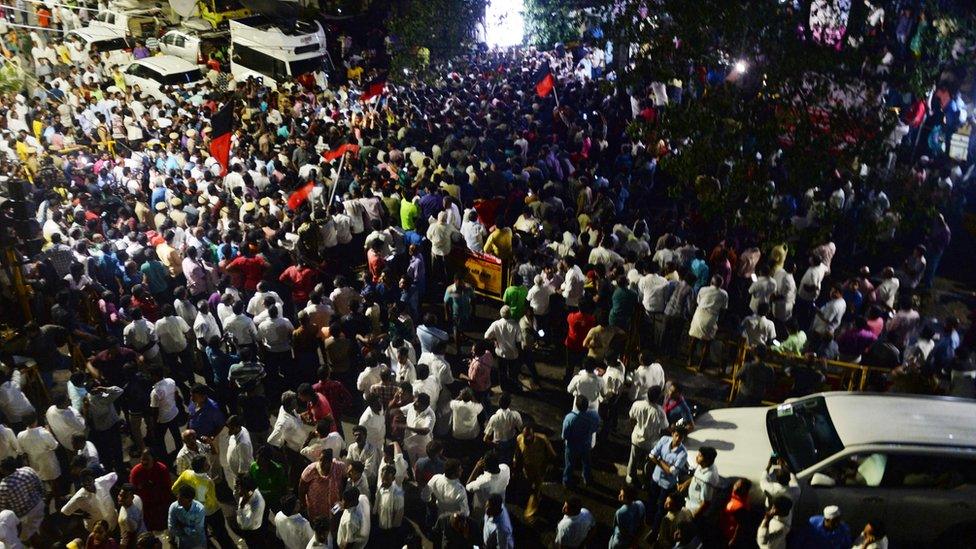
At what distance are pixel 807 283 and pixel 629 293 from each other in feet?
8.97

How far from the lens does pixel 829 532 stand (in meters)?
6.24

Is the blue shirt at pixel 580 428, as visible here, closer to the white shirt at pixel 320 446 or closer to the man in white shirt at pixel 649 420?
the man in white shirt at pixel 649 420

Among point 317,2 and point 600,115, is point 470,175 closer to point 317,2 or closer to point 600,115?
point 600,115

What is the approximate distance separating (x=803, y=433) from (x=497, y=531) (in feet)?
10.6

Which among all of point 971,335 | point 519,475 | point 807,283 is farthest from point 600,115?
point 519,475

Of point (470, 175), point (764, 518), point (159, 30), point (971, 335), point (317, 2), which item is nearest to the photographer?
point (764, 518)

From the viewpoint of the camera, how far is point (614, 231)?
11422mm

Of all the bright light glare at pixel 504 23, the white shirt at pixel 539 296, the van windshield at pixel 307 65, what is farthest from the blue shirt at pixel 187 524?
the bright light glare at pixel 504 23

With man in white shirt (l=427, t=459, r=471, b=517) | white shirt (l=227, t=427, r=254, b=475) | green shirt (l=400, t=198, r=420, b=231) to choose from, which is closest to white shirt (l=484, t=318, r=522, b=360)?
man in white shirt (l=427, t=459, r=471, b=517)

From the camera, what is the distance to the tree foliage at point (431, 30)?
21.3 meters

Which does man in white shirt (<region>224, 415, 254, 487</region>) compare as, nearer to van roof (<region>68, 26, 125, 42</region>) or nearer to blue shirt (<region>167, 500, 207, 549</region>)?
blue shirt (<region>167, 500, 207, 549</region>)

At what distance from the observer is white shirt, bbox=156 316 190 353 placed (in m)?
9.25

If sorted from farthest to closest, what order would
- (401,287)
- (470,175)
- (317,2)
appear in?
(317,2) → (470,175) → (401,287)

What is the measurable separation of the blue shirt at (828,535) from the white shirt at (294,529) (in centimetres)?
416
